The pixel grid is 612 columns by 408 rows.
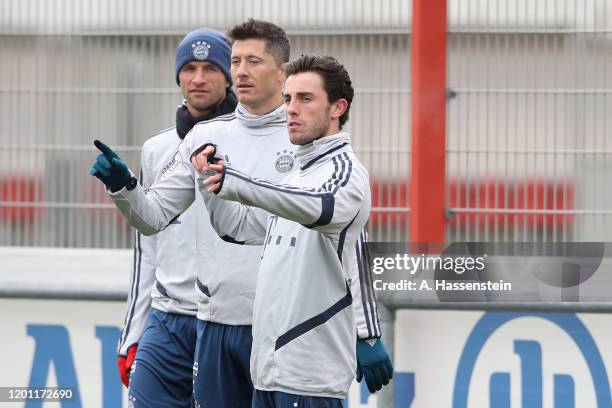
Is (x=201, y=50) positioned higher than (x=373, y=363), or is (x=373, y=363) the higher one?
(x=201, y=50)

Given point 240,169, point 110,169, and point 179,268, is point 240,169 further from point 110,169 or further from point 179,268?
point 179,268

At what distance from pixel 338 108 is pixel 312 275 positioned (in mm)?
486

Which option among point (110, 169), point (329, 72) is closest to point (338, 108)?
point (329, 72)

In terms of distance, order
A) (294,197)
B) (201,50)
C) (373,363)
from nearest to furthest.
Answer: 1. (294,197)
2. (373,363)
3. (201,50)

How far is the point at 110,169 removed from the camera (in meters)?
3.94

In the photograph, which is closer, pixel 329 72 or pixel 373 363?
pixel 329 72

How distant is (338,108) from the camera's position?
13.1ft

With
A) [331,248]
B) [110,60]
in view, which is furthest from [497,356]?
[110,60]

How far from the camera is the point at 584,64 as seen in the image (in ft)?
20.4

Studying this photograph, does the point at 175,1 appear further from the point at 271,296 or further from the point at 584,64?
the point at 271,296

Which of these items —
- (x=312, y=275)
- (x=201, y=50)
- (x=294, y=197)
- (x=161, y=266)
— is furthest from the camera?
(x=161, y=266)

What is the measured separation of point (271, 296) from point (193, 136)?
799 millimetres

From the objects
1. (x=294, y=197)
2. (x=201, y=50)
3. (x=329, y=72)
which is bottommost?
(x=294, y=197)

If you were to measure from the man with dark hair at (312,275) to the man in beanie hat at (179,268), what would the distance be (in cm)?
86
